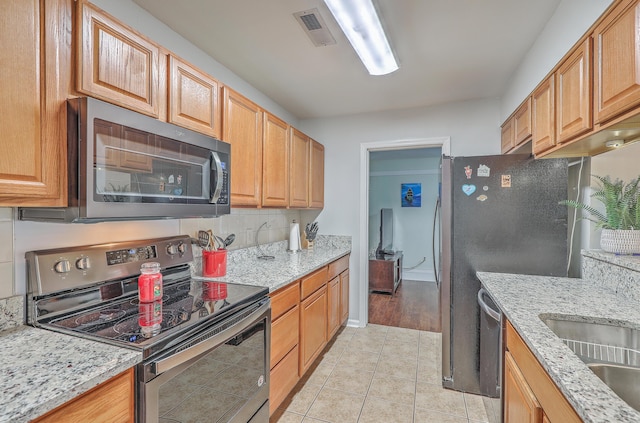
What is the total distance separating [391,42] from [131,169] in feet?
5.40

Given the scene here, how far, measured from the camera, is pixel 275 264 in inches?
95.6

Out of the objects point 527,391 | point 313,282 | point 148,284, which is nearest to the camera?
point 527,391

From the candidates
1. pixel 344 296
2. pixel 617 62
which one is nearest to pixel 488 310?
pixel 617 62

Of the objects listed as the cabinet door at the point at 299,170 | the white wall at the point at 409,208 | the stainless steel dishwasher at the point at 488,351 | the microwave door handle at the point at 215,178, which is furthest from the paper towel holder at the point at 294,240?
the white wall at the point at 409,208

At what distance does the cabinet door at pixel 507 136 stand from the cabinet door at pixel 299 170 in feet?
5.93

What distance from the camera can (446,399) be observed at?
2.12 metres

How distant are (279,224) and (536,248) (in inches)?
88.6

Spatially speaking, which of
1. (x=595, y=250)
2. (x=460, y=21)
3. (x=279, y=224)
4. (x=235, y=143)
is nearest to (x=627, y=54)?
(x=460, y=21)

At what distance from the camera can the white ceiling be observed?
1.71 metres

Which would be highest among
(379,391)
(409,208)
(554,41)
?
(554,41)

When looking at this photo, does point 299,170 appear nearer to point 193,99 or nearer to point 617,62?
point 193,99

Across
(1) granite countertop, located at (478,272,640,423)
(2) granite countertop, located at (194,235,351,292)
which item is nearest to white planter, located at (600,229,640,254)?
(1) granite countertop, located at (478,272,640,423)

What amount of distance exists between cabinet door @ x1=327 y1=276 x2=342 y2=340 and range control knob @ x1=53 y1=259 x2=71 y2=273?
1885 mm

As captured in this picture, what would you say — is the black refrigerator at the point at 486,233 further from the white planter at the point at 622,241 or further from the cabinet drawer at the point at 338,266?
the cabinet drawer at the point at 338,266
